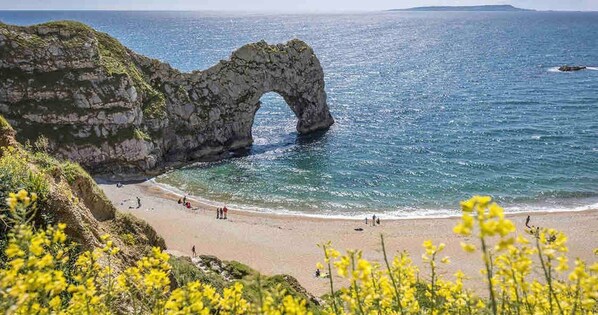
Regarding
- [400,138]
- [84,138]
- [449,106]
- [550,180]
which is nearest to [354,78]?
[449,106]

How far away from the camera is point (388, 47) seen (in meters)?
171

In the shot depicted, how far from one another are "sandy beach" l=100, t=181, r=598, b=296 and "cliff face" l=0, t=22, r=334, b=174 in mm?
9241

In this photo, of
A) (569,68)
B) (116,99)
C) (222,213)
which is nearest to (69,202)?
(222,213)

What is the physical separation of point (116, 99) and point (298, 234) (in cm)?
2879

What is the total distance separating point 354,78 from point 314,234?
7607 cm

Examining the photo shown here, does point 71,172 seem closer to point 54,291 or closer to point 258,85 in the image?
point 54,291

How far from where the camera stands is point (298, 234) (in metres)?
41.2

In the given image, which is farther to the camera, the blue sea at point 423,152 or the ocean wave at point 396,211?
the blue sea at point 423,152

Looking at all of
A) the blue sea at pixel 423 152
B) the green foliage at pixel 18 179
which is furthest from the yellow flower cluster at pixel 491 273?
the blue sea at pixel 423 152

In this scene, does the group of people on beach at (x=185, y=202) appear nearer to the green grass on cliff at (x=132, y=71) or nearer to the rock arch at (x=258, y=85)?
the green grass on cliff at (x=132, y=71)

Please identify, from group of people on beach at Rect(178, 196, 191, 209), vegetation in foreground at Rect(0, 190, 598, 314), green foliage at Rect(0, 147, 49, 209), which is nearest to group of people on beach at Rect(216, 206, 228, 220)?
group of people on beach at Rect(178, 196, 191, 209)

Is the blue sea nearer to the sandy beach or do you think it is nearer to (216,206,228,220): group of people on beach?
the sandy beach

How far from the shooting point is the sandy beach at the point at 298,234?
36.6 meters

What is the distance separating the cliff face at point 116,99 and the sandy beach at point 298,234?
9241 millimetres
